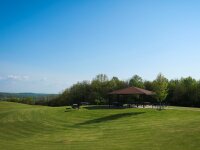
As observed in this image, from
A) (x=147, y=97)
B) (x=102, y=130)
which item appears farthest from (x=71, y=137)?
(x=147, y=97)

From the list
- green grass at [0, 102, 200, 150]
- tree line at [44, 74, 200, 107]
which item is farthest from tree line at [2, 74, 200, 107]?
green grass at [0, 102, 200, 150]

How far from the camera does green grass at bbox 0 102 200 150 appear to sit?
57.0ft

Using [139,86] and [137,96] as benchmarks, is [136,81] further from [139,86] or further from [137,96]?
[137,96]

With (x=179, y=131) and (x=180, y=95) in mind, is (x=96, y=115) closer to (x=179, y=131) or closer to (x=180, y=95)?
(x=179, y=131)

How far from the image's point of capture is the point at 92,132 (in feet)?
76.5

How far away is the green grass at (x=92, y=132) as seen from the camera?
17.4 m

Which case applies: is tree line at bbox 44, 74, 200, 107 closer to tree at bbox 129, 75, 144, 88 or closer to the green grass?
tree at bbox 129, 75, 144, 88

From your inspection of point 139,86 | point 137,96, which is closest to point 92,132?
point 137,96

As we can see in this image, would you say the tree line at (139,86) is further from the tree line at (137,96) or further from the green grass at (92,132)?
the green grass at (92,132)

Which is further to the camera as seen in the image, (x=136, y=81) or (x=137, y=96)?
(x=136, y=81)

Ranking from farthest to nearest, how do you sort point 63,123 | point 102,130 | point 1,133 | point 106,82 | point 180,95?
point 106,82 → point 180,95 → point 63,123 → point 1,133 → point 102,130

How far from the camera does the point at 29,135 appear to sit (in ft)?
81.3

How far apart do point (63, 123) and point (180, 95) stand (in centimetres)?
3450

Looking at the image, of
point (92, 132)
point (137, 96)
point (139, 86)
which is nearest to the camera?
point (92, 132)
